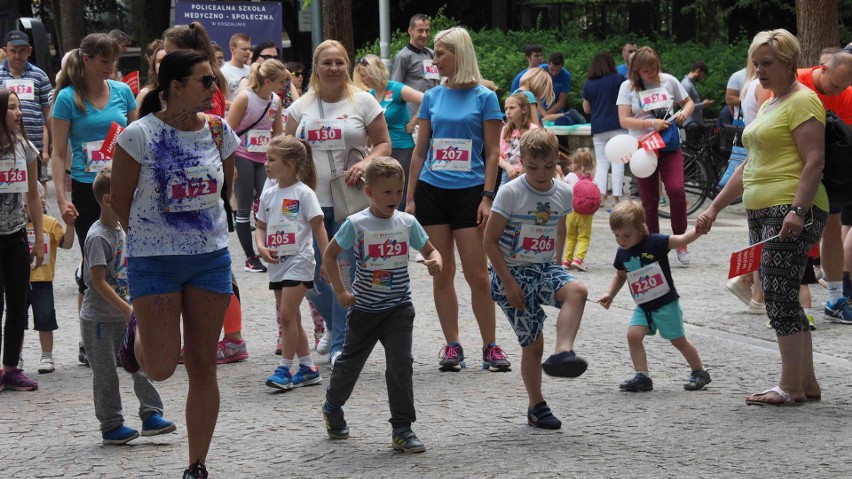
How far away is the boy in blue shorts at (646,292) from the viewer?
6.86m

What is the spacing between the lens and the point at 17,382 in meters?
7.30

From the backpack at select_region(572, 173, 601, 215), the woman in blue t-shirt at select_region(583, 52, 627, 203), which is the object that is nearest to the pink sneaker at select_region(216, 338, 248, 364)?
the backpack at select_region(572, 173, 601, 215)

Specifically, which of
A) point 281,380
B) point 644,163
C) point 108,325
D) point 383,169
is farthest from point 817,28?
point 108,325

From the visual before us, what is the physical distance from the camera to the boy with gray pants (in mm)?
5984

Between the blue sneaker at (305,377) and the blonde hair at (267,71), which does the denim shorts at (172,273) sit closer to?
the blue sneaker at (305,377)

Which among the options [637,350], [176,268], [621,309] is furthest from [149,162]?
[621,309]

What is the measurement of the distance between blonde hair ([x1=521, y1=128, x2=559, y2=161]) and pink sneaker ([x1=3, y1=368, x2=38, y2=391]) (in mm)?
3219

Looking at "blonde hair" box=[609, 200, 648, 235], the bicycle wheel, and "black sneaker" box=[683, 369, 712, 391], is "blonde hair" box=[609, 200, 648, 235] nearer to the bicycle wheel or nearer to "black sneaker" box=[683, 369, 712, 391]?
"black sneaker" box=[683, 369, 712, 391]

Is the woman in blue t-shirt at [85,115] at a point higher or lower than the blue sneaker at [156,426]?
higher

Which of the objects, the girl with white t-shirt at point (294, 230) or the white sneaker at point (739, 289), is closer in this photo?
the girl with white t-shirt at point (294, 230)

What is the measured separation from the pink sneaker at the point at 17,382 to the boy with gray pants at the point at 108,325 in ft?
3.91

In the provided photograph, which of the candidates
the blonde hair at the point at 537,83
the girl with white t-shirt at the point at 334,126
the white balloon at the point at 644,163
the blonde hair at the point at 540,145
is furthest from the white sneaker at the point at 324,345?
the blonde hair at the point at 537,83

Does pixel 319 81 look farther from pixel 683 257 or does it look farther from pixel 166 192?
pixel 683 257

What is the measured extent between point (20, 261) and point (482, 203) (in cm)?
269
